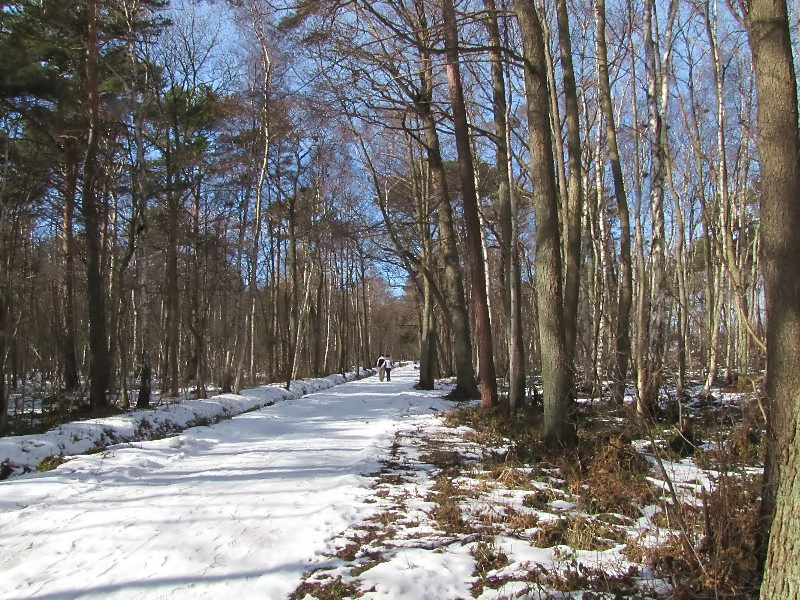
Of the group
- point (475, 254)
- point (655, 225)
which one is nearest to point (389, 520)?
point (655, 225)

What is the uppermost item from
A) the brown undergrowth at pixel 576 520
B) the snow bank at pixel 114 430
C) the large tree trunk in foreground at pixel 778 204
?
the large tree trunk in foreground at pixel 778 204

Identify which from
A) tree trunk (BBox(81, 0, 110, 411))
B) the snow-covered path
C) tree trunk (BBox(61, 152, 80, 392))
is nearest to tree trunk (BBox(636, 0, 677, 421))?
the snow-covered path

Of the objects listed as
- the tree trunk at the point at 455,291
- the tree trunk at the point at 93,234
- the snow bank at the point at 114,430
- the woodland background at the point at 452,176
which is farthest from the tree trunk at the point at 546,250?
the tree trunk at the point at 93,234

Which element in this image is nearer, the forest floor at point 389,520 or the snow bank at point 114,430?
the forest floor at point 389,520

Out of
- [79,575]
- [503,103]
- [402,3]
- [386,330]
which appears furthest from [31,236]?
[386,330]

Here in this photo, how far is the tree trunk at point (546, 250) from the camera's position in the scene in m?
7.43

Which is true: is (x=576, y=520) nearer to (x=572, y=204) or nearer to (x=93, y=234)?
(x=572, y=204)

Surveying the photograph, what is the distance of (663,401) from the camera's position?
41.5ft

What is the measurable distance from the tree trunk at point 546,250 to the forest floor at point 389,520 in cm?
66

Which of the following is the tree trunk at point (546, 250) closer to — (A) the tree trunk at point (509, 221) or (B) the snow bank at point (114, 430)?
(A) the tree trunk at point (509, 221)

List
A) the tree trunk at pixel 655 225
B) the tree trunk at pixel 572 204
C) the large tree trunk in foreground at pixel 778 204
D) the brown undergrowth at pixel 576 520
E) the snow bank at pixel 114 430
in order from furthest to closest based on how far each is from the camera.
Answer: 1. the tree trunk at pixel 572 204
2. the tree trunk at pixel 655 225
3. the snow bank at pixel 114 430
4. the large tree trunk in foreground at pixel 778 204
5. the brown undergrowth at pixel 576 520

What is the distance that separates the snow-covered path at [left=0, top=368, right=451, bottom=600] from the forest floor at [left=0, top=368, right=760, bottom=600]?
2 cm

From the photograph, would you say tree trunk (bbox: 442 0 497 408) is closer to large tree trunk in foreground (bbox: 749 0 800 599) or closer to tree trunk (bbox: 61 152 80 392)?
large tree trunk in foreground (bbox: 749 0 800 599)

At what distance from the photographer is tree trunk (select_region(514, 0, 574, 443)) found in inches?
292
